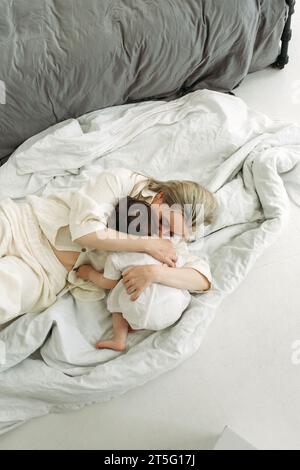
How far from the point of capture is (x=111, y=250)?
130 centimetres

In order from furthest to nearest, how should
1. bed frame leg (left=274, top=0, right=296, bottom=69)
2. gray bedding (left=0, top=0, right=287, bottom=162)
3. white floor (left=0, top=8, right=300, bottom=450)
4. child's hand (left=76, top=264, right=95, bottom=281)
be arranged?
bed frame leg (left=274, top=0, right=296, bottom=69) < gray bedding (left=0, top=0, right=287, bottom=162) < child's hand (left=76, top=264, right=95, bottom=281) < white floor (left=0, top=8, right=300, bottom=450)

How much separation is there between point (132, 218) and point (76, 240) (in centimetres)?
16

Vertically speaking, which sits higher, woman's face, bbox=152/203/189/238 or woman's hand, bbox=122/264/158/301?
woman's face, bbox=152/203/189/238

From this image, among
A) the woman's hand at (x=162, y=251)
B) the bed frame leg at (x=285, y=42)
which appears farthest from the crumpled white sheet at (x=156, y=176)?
the bed frame leg at (x=285, y=42)

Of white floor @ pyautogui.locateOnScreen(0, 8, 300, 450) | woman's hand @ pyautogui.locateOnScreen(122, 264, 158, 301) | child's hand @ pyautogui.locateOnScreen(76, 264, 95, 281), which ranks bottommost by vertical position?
white floor @ pyautogui.locateOnScreen(0, 8, 300, 450)

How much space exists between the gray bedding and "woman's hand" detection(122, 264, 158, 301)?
610 mm

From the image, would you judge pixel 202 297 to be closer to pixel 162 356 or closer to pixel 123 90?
pixel 162 356

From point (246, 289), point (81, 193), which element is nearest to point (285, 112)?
point (246, 289)

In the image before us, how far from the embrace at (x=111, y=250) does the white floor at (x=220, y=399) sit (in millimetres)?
146

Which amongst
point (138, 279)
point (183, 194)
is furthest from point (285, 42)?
point (138, 279)

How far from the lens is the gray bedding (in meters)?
1.49

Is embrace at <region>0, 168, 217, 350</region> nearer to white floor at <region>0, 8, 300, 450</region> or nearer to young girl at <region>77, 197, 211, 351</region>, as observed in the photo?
young girl at <region>77, 197, 211, 351</region>

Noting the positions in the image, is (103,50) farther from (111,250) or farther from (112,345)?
(112,345)

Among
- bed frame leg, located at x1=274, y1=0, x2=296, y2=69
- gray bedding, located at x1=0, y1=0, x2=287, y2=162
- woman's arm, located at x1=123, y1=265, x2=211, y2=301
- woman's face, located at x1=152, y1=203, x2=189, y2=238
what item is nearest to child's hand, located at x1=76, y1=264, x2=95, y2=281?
woman's arm, located at x1=123, y1=265, x2=211, y2=301
